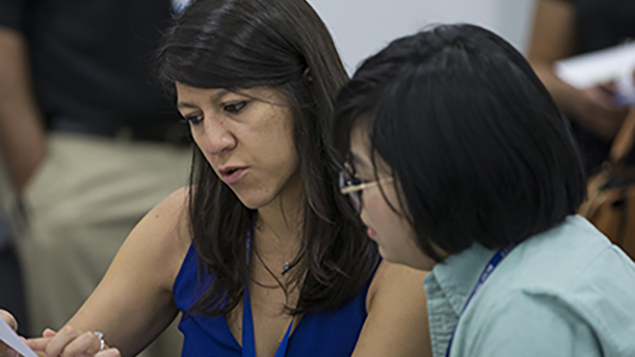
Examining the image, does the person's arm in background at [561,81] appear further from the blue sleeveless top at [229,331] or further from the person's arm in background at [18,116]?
the person's arm in background at [18,116]

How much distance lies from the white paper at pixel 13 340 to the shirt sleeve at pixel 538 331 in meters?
0.71

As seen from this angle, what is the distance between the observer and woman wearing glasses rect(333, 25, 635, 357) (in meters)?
0.87

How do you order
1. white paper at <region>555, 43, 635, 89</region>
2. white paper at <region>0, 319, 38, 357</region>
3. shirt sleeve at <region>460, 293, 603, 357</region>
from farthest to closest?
white paper at <region>555, 43, 635, 89</region> → white paper at <region>0, 319, 38, 357</region> → shirt sleeve at <region>460, 293, 603, 357</region>

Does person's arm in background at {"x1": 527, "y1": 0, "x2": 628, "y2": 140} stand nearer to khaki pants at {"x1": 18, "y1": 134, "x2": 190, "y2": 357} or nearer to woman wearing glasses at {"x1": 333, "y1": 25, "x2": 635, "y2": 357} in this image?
khaki pants at {"x1": 18, "y1": 134, "x2": 190, "y2": 357}

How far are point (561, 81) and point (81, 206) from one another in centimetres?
159

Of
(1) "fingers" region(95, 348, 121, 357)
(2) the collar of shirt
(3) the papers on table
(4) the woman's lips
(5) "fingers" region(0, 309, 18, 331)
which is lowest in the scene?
(1) "fingers" region(95, 348, 121, 357)

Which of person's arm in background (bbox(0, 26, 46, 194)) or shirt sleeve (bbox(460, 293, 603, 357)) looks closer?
shirt sleeve (bbox(460, 293, 603, 357))

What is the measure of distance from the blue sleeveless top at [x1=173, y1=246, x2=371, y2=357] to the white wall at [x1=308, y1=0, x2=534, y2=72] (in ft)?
5.70

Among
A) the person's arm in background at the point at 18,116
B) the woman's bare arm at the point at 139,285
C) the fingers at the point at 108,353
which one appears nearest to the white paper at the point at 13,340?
the fingers at the point at 108,353

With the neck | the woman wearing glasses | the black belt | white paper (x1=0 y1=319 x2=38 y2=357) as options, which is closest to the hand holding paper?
white paper (x1=0 y1=319 x2=38 y2=357)

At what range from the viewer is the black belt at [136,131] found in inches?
95.0

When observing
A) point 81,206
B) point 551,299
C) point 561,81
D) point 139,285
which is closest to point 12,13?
point 81,206

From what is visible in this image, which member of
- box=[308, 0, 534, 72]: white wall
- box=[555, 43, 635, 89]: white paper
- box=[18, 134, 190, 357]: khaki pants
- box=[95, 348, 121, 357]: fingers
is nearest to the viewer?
box=[95, 348, 121, 357]: fingers

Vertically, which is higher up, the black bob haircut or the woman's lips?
the black bob haircut
